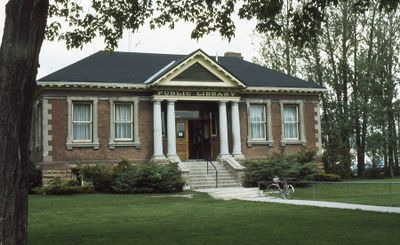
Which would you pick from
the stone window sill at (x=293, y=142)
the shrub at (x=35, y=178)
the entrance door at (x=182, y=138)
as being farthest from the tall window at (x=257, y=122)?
the shrub at (x=35, y=178)

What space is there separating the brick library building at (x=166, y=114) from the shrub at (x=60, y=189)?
100 inches

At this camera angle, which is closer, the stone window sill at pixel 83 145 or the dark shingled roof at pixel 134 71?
the stone window sill at pixel 83 145

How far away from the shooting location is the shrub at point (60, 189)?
24953 millimetres

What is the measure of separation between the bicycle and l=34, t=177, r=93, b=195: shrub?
330 inches

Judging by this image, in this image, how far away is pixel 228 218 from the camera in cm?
1463

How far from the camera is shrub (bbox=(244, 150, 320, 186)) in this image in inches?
1107

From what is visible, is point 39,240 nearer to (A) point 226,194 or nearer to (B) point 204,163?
(A) point 226,194

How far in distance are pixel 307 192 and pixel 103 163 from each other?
10.9 metres

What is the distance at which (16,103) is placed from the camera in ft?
23.6

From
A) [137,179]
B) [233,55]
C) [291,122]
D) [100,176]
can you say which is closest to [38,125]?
[100,176]

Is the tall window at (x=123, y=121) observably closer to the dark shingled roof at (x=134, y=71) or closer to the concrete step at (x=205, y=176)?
the dark shingled roof at (x=134, y=71)

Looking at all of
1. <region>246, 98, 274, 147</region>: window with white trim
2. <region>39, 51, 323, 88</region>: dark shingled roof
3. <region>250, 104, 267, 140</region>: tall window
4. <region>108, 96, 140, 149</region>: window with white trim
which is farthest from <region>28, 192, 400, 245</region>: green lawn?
<region>250, 104, 267, 140</region>: tall window

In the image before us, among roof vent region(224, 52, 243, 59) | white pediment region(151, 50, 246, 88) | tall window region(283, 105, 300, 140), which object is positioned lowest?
tall window region(283, 105, 300, 140)

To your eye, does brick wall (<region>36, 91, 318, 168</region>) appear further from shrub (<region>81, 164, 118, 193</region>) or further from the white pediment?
shrub (<region>81, 164, 118, 193</region>)
